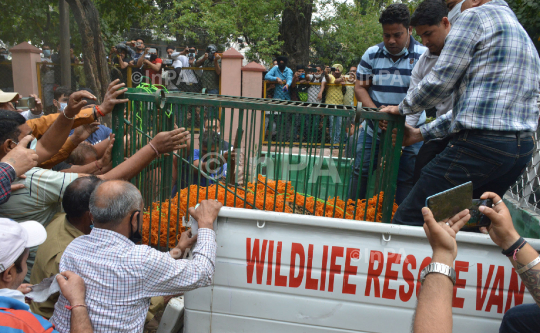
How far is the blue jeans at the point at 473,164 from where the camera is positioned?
222cm

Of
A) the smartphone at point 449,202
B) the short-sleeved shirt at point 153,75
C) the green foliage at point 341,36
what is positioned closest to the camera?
the smartphone at point 449,202

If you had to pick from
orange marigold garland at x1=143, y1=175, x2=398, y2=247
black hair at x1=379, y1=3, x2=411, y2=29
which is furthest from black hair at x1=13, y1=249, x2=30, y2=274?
black hair at x1=379, y1=3, x2=411, y2=29

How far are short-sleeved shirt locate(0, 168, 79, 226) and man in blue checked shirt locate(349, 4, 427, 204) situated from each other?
215cm

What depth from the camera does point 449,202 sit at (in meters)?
1.58

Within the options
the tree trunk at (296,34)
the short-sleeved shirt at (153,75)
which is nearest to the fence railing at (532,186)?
the short-sleeved shirt at (153,75)

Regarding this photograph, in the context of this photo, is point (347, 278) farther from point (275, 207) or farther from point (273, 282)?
point (275, 207)

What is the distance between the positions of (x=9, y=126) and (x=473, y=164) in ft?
9.07

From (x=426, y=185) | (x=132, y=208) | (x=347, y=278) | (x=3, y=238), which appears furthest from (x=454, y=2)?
(x=3, y=238)

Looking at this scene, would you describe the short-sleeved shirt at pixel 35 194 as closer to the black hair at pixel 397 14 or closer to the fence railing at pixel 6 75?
the black hair at pixel 397 14

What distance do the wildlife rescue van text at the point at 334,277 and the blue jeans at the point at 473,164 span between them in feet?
1.27

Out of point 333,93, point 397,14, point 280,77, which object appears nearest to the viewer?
point 397,14

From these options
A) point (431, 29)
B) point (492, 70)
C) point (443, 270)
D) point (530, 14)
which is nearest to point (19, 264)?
point (443, 270)

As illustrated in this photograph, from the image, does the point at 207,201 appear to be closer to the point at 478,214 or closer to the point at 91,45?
the point at 478,214

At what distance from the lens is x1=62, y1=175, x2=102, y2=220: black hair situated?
2.43m
